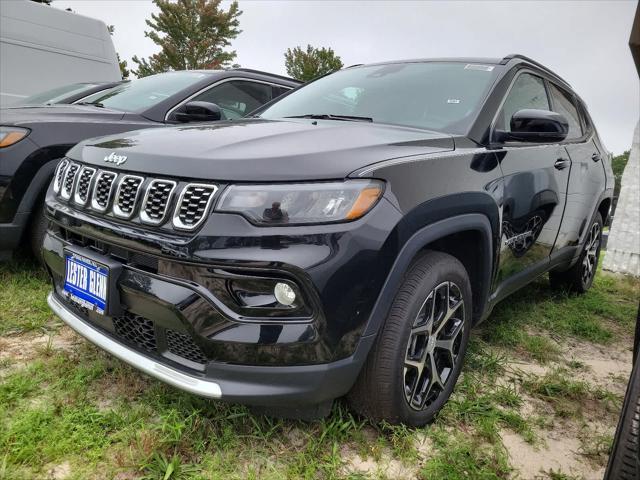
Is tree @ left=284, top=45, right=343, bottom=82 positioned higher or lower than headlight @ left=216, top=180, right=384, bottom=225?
higher

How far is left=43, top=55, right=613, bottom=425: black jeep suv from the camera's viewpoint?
1.46 m

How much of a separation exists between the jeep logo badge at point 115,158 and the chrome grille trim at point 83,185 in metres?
0.10

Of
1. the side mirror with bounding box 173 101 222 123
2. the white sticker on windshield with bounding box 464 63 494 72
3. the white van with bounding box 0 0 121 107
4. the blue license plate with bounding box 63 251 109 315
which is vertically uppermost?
the white van with bounding box 0 0 121 107

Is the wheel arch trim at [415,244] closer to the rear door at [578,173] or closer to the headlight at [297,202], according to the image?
the headlight at [297,202]

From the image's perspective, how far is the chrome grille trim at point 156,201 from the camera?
5.11 feet

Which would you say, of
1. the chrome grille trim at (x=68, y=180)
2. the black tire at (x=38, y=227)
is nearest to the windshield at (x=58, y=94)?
the black tire at (x=38, y=227)

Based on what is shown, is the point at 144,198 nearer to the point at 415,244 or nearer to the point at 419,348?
the point at 415,244

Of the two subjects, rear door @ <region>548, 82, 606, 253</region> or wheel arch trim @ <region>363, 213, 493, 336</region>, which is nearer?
wheel arch trim @ <region>363, 213, 493, 336</region>

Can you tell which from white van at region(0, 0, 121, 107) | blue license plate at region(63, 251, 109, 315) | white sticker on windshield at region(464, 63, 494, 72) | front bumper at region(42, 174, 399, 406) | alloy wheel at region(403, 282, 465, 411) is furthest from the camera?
white van at region(0, 0, 121, 107)

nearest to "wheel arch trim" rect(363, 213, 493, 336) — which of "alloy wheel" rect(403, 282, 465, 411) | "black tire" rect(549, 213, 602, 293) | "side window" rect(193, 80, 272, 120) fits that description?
"alloy wheel" rect(403, 282, 465, 411)

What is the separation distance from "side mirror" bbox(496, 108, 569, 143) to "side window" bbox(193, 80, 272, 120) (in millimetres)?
2294

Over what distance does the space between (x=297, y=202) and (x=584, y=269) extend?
3.29 metres

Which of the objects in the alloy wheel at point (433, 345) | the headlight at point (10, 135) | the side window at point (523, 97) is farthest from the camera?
the headlight at point (10, 135)

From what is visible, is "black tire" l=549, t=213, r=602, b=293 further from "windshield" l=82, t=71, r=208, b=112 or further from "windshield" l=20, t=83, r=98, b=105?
"windshield" l=20, t=83, r=98, b=105
